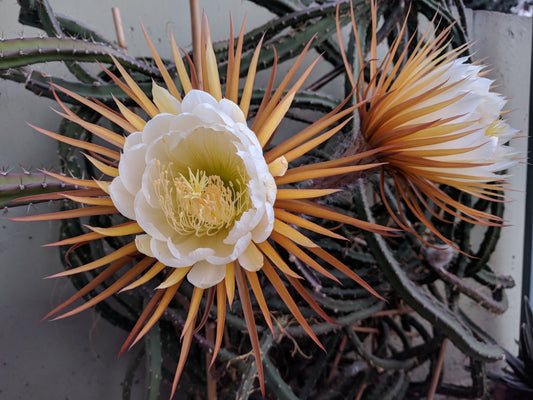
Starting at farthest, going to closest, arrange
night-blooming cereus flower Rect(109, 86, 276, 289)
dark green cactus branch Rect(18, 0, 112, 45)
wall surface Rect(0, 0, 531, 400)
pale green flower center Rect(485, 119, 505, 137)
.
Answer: wall surface Rect(0, 0, 531, 400) < dark green cactus branch Rect(18, 0, 112, 45) < pale green flower center Rect(485, 119, 505, 137) < night-blooming cereus flower Rect(109, 86, 276, 289)

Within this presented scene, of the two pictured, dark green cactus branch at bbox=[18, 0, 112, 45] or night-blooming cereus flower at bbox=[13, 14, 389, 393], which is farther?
dark green cactus branch at bbox=[18, 0, 112, 45]

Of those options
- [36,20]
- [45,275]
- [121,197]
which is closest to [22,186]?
[121,197]

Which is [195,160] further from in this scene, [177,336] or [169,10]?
[169,10]

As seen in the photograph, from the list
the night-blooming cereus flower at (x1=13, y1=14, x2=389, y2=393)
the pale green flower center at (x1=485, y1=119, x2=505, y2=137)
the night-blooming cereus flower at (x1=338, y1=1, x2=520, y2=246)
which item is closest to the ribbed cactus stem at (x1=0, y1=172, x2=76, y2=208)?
the night-blooming cereus flower at (x1=13, y1=14, x2=389, y2=393)

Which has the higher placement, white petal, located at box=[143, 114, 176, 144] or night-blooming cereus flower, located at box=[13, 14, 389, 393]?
white petal, located at box=[143, 114, 176, 144]

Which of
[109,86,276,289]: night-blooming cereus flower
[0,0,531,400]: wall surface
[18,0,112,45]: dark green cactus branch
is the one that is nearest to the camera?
[109,86,276,289]: night-blooming cereus flower

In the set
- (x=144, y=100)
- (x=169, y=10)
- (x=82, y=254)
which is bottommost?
(x=82, y=254)

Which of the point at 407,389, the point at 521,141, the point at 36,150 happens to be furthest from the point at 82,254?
the point at 521,141

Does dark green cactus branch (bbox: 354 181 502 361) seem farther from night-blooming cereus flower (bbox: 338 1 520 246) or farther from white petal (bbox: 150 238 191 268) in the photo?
white petal (bbox: 150 238 191 268)
